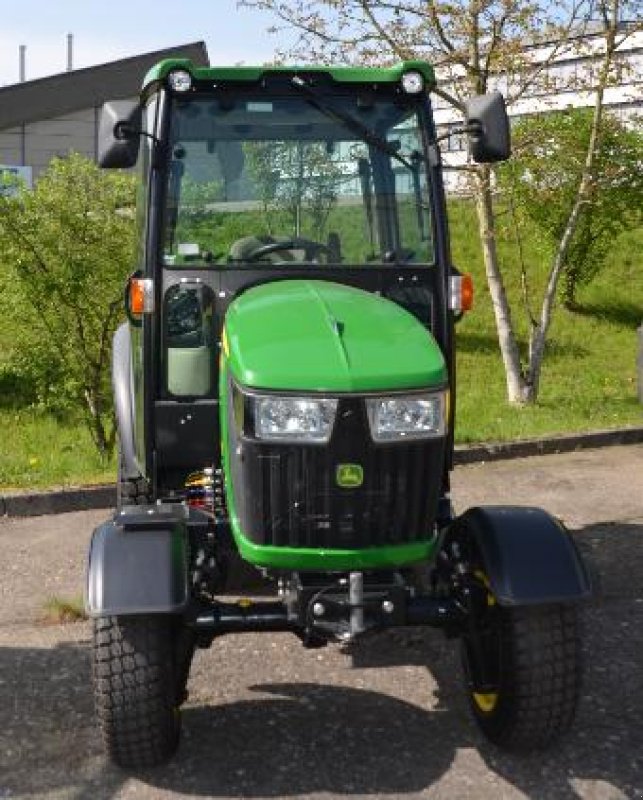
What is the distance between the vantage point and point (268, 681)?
15.7 feet

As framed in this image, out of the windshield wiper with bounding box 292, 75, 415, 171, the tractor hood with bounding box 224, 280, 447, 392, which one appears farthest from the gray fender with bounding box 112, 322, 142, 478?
the windshield wiper with bounding box 292, 75, 415, 171

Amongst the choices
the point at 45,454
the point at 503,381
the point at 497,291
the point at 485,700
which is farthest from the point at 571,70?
the point at 485,700

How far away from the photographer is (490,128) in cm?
466

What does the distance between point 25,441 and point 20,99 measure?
20.7 m

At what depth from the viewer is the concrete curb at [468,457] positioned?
7.83 meters

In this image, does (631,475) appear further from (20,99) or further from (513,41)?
(20,99)

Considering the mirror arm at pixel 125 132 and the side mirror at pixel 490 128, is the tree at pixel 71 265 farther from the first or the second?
the side mirror at pixel 490 128

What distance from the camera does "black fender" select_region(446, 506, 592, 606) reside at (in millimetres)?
3918

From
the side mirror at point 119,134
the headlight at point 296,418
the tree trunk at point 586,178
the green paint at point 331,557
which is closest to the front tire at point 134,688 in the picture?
the green paint at point 331,557

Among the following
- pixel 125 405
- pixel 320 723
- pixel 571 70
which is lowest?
pixel 320 723

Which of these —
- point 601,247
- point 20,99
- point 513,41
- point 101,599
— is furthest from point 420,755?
point 20,99

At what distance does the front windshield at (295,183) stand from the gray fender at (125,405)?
1218 millimetres

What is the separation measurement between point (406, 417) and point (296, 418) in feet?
1.27

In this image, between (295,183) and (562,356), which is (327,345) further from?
(562,356)
